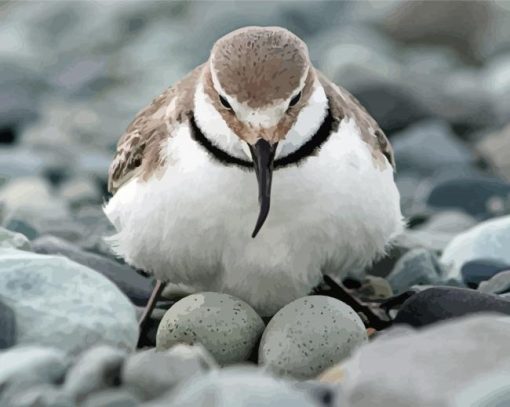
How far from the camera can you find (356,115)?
4.61 meters

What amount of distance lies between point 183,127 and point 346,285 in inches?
55.4

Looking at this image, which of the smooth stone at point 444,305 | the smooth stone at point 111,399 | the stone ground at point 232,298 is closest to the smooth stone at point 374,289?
the stone ground at point 232,298

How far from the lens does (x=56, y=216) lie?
22.4ft

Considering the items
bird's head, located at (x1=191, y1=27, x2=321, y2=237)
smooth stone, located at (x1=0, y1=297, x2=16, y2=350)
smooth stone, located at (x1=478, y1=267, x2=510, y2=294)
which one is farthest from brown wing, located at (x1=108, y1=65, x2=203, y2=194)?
smooth stone, located at (x1=478, y1=267, x2=510, y2=294)

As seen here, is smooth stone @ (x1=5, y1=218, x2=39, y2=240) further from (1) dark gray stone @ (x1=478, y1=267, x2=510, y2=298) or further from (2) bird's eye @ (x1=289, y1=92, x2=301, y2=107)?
(1) dark gray stone @ (x1=478, y1=267, x2=510, y2=298)

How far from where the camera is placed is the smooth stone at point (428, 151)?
26.7 feet

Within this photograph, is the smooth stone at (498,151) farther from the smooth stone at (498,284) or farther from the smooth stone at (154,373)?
the smooth stone at (154,373)

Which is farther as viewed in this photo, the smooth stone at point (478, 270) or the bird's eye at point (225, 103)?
the smooth stone at point (478, 270)

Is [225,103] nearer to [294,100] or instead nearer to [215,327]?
[294,100]

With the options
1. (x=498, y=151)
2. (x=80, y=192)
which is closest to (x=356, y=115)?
(x=80, y=192)

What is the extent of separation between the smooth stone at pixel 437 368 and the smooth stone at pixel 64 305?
82 cm

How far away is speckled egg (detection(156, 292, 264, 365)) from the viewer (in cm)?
391

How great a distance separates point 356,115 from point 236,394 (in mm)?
2142

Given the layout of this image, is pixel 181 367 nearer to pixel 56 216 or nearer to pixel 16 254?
pixel 16 254
